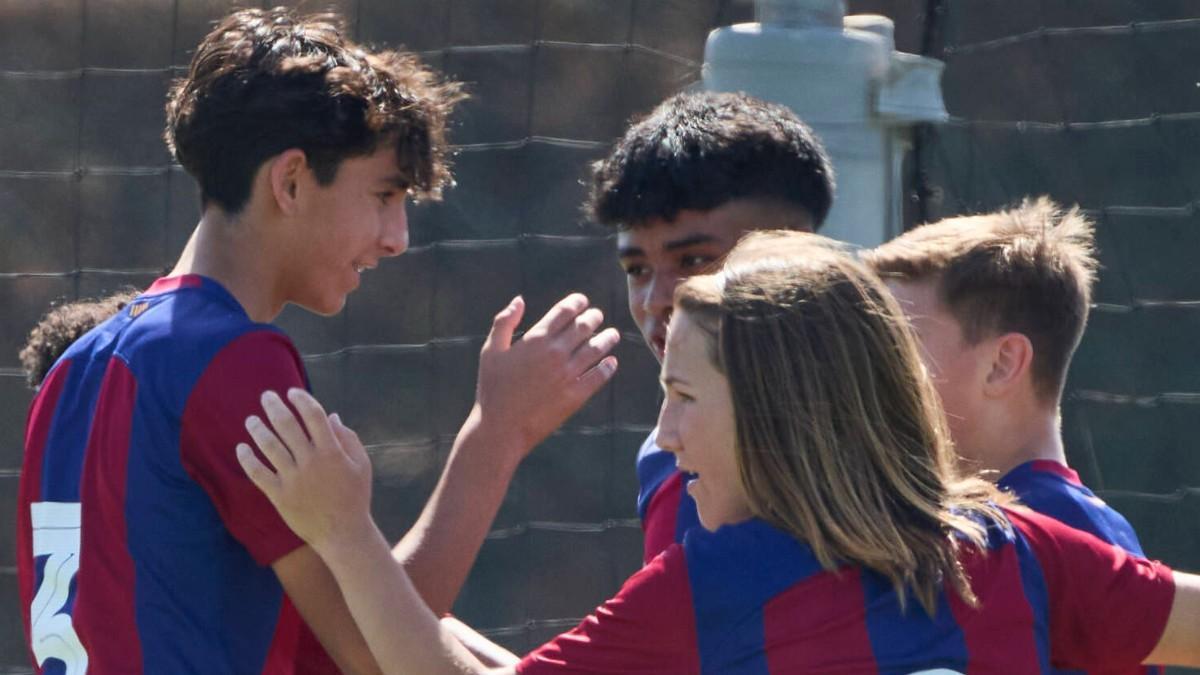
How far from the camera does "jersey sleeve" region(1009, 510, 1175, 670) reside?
5.42 feet

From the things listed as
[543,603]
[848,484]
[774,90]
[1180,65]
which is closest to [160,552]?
[848,484]

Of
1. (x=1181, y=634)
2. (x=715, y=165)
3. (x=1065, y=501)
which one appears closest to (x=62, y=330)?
(x=715, y=165)

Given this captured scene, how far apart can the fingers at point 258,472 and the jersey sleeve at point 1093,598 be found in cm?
77

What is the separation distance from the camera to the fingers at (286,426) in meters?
1.62

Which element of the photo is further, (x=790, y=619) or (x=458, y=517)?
(x=458, y=517)

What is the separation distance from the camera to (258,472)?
163cm

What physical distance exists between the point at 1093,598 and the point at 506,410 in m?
0.73

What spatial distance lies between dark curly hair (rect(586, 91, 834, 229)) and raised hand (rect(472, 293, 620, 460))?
0.70 feet

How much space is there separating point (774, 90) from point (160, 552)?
1098mm

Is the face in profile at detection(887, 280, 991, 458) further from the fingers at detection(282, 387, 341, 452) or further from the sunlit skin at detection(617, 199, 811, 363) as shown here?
the fingers at detection(282, 387, 341, 452)

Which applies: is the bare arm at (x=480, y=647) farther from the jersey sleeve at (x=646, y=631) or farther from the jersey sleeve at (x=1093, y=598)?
the jersey sleeve at (x=1093, y=598)

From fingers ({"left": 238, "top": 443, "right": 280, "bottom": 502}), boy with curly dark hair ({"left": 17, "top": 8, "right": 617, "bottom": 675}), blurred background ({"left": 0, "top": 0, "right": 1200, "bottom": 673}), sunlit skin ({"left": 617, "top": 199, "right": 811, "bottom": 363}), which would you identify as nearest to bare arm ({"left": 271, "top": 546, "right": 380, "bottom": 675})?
boy with curly dark hair ({"left": 17, "top": 8, "right": 617, "bottom": 675})

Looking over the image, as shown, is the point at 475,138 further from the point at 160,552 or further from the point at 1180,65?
the point at 160,552

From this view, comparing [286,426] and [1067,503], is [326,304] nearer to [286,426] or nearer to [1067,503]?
[286,426]
